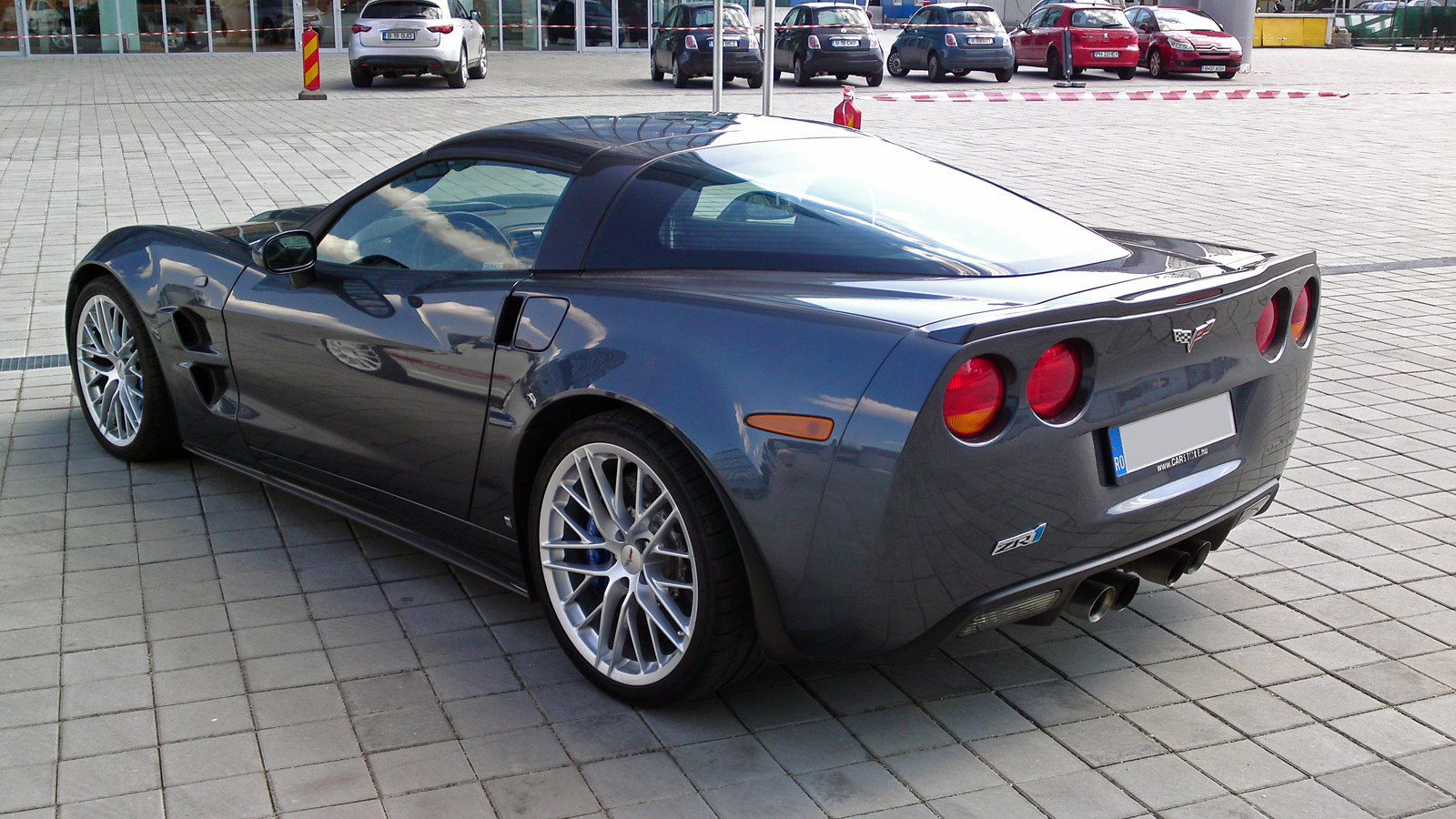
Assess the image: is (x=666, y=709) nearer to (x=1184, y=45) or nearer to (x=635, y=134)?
(x=635, y=134)

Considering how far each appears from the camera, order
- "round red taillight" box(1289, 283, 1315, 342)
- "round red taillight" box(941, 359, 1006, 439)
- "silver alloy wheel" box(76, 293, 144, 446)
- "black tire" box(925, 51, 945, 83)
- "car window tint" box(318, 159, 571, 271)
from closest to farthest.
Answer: "round red taillight" box(941, 359, 1006, 439) < "round red taillight" box(1289, 283, 1315, 342) < "car window tint" box(318, 159, 571, 271) < "silver alloy wheel" box(76, 293, 144, 446) < "black tire" box(925, 51, 945, 83)

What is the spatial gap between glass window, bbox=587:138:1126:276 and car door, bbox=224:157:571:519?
0.95ft

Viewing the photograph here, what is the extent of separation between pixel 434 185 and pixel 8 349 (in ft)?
11.9

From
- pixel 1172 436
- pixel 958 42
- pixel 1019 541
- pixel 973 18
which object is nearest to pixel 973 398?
pixel 1019 541

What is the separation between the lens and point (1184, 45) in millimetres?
26938

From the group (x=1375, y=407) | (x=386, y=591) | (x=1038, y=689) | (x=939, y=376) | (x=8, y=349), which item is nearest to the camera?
(x=939, y=376)

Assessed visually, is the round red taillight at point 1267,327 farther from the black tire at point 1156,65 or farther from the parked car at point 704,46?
the black tire at point 1156,65

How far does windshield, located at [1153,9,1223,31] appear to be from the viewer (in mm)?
27359

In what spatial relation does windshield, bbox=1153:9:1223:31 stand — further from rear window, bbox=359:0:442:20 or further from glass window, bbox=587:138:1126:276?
glass window, bbox=587:138:1126:276

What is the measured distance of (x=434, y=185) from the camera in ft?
12.5

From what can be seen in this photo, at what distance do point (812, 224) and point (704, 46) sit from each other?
831 inches

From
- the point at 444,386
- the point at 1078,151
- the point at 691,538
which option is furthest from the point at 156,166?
the point at 691,538

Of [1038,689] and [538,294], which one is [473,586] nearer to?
[538,294]

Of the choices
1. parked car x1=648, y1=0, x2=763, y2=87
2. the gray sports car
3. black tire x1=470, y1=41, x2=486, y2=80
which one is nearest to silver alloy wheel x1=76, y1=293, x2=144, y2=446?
the gray sports car
